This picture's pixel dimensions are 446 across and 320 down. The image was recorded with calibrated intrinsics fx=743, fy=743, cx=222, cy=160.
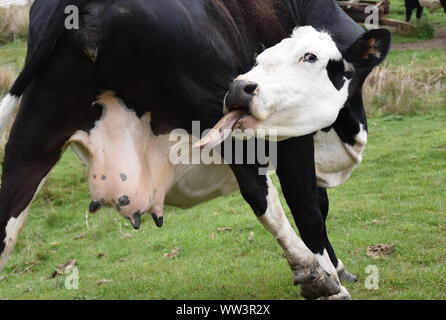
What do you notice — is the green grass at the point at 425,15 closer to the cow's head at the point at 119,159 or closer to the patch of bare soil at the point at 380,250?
the patch of bare soil at the point at 380,250

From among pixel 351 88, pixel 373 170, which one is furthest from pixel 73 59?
pixel 373 170

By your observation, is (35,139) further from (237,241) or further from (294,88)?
(237,241)

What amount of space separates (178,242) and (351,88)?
332 cm

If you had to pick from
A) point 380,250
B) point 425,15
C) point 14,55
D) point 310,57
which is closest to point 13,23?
point 14,55

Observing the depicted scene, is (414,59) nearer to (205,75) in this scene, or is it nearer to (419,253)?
(419,253)

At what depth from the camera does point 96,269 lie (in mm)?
6926

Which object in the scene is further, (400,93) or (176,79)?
(400,93)

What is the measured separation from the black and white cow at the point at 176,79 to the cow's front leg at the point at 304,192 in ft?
0.06

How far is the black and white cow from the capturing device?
12.4 ft

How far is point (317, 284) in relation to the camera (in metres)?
4.60

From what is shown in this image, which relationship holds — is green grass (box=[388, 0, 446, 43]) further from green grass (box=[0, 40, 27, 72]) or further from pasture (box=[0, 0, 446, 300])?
green grass (box=[0, 40, 27, 72])

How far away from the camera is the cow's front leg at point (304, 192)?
454cm

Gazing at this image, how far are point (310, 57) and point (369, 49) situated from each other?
45 centimetres

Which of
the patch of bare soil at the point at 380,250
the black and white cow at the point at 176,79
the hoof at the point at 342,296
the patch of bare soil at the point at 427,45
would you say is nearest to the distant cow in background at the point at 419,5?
the patch of bare soil at the point at 427,45
